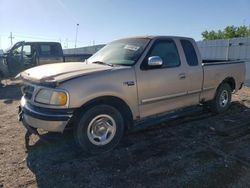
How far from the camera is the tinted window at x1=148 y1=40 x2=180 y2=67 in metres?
5.58

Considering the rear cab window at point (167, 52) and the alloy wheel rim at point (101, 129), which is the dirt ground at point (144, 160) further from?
the rear cab window at point (167, 52)

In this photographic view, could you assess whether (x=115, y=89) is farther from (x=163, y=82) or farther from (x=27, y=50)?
(x=27, y=50)

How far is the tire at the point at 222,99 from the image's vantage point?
23.5ft

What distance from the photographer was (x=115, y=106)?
16.3ft

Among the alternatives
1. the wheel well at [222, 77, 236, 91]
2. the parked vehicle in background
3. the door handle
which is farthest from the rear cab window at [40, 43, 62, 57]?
the door handle

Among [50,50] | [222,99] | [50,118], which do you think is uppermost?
[50,50]

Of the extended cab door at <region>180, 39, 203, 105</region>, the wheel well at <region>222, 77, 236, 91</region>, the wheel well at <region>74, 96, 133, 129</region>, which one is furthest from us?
the wheel well at <region>222, 77, 236, 91</region>

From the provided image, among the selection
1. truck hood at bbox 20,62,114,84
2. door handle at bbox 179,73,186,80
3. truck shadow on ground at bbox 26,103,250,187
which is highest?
truck hood at bbox 20,62,114,84

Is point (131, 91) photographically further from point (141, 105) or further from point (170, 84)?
point (170, 84)

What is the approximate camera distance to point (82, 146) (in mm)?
4660

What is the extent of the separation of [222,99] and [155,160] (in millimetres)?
3586

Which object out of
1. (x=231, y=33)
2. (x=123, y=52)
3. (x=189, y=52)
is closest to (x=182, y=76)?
(x=189, y=52)

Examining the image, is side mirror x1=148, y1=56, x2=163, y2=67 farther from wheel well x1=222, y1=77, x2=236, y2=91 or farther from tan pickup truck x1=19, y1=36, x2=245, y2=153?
wheel well x1=222, y1=77, x2=236, y2=91

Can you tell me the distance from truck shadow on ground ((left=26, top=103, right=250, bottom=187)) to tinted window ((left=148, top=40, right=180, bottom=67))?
139 cm
